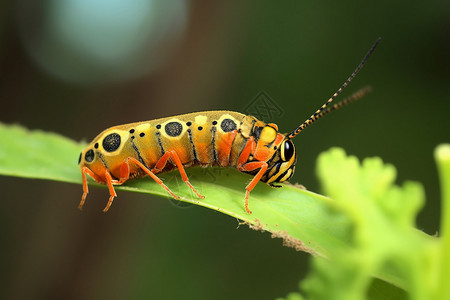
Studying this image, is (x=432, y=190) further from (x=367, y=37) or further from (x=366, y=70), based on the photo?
(x=367, y=37)

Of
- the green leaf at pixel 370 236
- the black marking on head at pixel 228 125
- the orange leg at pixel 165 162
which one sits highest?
the black marking on head at pixel 228 125

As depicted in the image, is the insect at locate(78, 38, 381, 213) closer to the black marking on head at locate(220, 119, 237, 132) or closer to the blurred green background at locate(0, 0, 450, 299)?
the black marking on head at locate(220, 119, 237, 132)

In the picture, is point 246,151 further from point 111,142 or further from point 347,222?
point 347,222

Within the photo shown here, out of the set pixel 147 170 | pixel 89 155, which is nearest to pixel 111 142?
pixel 89 155

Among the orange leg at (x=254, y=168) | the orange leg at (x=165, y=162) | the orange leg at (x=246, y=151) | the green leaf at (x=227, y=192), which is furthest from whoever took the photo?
the orange leg at (x=246, y=151)

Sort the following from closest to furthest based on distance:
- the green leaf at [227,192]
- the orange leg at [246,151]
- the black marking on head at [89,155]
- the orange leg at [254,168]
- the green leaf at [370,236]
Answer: the green leaf at [370,236] < the green leaf at [227,192] < the orange leg at [254,168] < the orange leg at [246,151] < the black marking on head at [89,155]

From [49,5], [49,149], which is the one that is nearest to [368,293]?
[49,149]

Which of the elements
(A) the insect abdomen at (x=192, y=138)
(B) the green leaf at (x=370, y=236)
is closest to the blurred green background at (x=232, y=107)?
(A) the insect abdomen at (x=192, y=138)

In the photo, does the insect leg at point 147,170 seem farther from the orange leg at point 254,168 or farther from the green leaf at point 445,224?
the green leaf at point 445,224
